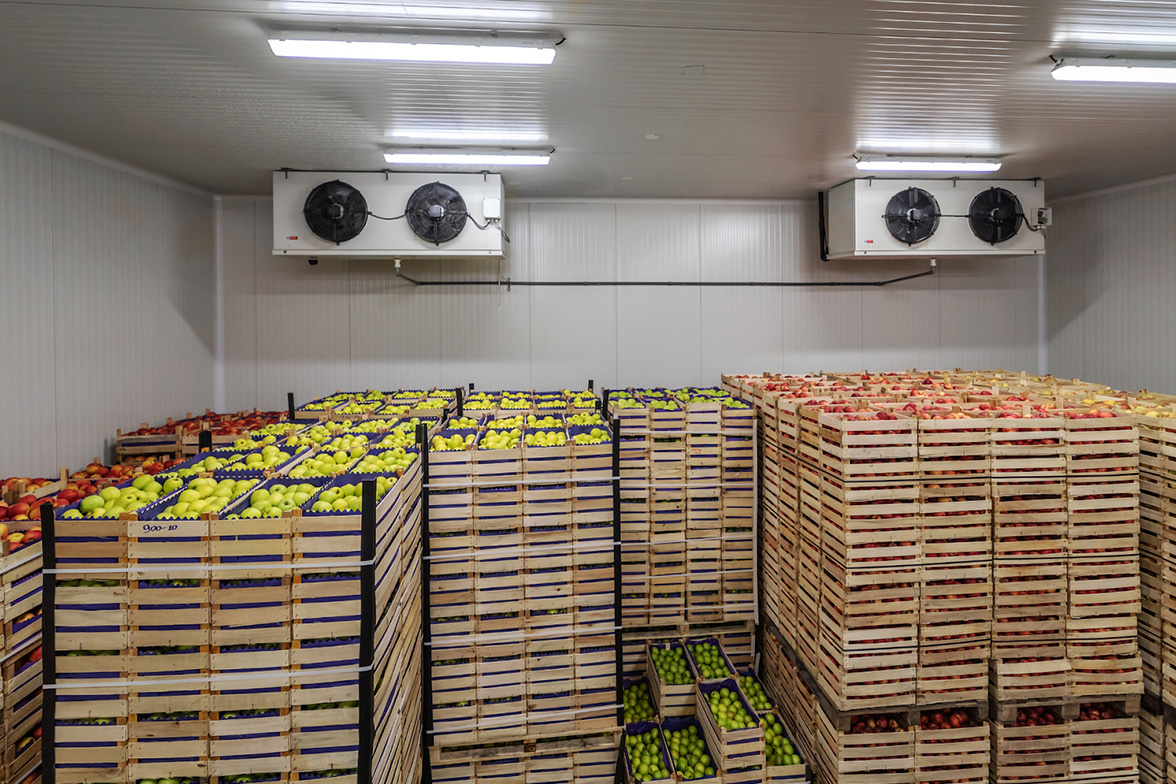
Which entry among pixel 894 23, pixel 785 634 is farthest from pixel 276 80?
pixel 785 634

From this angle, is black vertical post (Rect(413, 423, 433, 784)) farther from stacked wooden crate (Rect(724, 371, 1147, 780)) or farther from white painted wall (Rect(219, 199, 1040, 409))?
white painted wall (Rect(219, 199, 1040, 409))

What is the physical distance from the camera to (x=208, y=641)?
268cm

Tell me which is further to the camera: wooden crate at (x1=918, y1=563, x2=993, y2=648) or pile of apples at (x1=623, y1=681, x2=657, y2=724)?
pile of apples at (x1=623, y1=681, x2=657, y2=724)

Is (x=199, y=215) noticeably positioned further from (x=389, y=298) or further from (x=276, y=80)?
→ (x=276, y=80)

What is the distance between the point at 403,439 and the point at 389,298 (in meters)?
4.21

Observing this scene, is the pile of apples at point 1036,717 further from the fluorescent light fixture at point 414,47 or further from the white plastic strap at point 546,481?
the fluorescent light fixture at point 414,47

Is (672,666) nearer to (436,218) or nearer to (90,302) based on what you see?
(436,218)

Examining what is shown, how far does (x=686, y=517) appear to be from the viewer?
548 centimetres

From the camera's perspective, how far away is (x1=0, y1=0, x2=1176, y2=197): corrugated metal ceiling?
137 inches

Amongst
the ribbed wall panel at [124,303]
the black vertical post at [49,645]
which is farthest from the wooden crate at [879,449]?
the ribbed wall panel at [124,303]

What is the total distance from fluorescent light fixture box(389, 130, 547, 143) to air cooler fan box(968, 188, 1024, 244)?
5.48 meters

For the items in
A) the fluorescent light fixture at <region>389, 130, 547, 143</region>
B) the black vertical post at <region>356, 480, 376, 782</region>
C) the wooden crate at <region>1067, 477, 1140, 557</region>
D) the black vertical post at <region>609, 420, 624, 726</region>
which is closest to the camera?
the black vertical post at <region>356, 480, 376, 782</region>

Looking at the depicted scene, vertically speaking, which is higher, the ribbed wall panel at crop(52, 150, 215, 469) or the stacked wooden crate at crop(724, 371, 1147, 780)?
the ribbed wall panel at crop(52, 150, 215, 469)

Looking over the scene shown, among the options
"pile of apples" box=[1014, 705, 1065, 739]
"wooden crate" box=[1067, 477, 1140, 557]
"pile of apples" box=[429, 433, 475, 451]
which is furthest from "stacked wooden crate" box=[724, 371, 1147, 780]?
"pile of apples" box=[429, 433, 475, 451]
